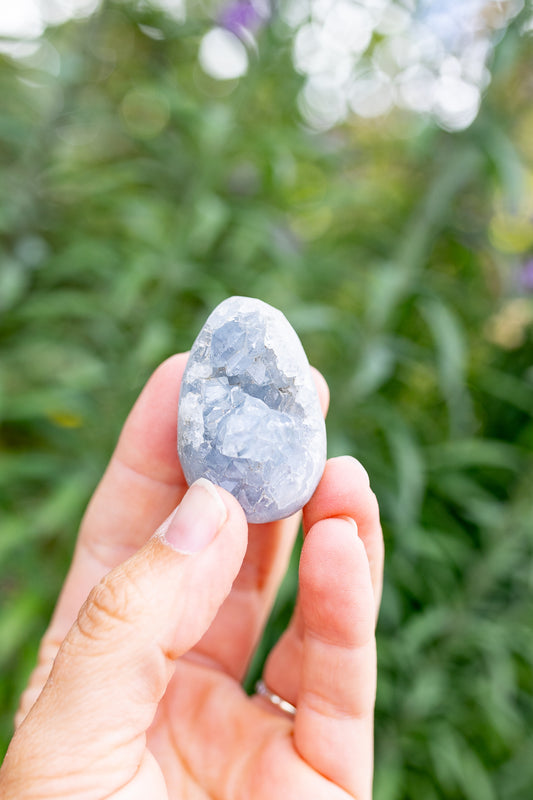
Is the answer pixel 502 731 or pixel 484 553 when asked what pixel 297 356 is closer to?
pixel 484 553

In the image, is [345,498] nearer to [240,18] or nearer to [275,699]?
[275,699]

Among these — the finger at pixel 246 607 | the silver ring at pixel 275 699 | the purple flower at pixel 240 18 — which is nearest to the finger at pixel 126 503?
the finger at pixel 246 607

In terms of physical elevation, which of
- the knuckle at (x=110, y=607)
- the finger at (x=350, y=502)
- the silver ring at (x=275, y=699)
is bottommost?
the silver ring at (x=275, y=699)

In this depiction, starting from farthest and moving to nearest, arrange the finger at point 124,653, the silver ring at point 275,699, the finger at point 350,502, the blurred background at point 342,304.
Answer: the blurred background at point 342,304 < the silver ring at point 275,699 < the finger at point 350,502 < the finger at point 124,653

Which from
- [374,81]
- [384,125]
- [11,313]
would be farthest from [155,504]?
[384,125]

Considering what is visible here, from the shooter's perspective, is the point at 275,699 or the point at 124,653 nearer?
the point at 124,653

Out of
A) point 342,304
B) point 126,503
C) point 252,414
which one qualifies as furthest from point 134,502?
point 342,304

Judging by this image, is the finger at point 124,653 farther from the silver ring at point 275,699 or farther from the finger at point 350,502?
the silver ring at point 275,699

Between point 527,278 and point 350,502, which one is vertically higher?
point 527,278
